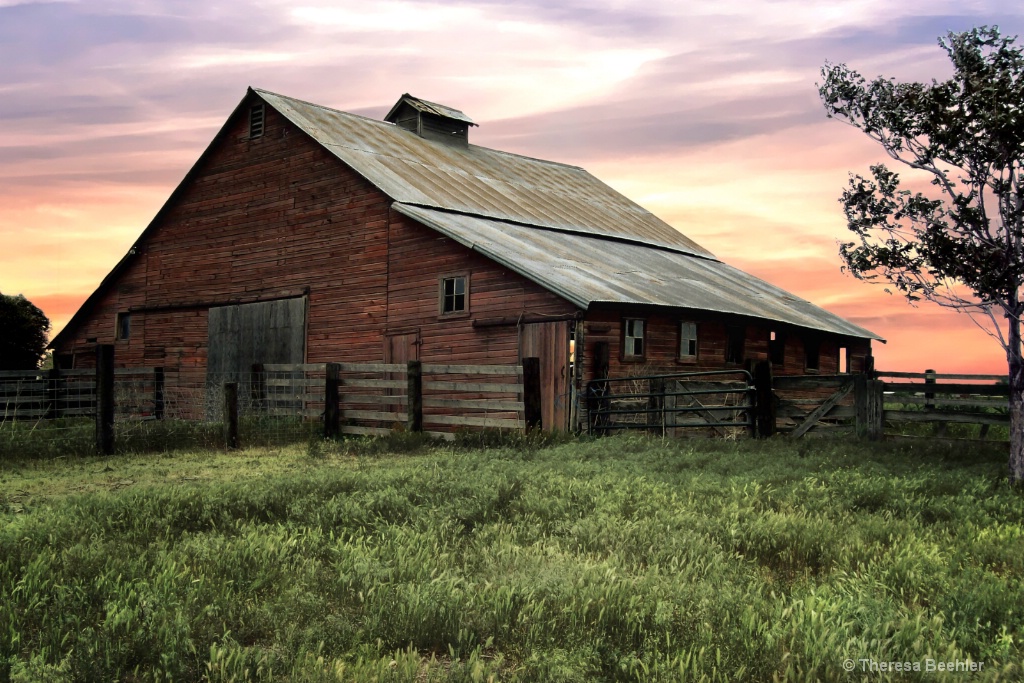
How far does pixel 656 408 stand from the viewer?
1847 cm

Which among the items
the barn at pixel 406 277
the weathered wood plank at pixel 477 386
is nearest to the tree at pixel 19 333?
the barn at pixel 406 277

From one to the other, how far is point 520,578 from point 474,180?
81.5 ft

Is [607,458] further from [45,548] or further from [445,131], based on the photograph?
[445,131]

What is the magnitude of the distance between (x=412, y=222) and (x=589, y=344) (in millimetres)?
5929

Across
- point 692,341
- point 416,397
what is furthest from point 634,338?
point 416,397

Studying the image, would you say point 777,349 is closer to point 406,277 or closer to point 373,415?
point 406,277

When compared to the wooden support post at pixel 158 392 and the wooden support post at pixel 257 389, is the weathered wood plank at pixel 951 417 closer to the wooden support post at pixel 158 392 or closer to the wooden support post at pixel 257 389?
the wooden support post at pixel 257 389

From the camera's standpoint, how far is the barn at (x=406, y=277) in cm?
2125

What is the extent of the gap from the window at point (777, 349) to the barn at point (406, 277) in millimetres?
62

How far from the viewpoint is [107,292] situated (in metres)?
31.2

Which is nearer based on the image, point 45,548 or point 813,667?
point 813,667

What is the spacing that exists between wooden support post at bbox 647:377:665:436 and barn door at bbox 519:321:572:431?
1.78m

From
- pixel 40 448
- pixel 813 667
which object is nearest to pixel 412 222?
pixel 40 448

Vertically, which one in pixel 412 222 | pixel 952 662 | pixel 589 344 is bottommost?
pixel 952 662
